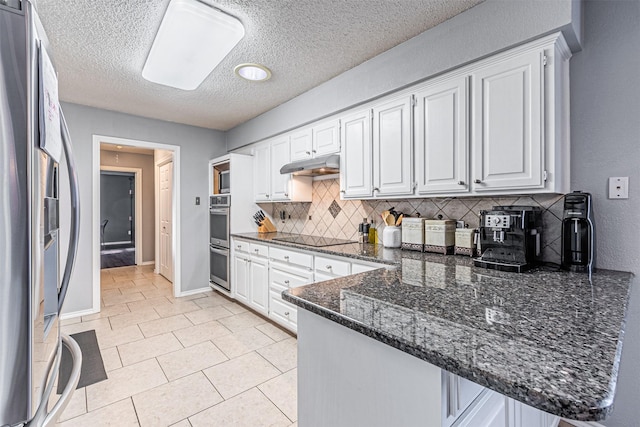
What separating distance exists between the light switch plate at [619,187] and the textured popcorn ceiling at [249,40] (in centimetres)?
129

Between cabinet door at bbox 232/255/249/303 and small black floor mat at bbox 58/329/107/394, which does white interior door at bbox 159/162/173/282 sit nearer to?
cabinet door at bbox 232/255/249/303

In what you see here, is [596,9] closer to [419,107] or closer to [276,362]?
[419,107]

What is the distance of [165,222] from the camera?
5.47m

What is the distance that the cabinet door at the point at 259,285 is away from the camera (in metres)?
3.25

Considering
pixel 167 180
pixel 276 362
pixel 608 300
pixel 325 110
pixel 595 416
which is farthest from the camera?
pixel 167 180

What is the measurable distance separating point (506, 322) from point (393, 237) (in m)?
1.58

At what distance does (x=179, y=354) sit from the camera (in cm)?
257

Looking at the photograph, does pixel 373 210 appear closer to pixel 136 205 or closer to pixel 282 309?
pixel 282 309

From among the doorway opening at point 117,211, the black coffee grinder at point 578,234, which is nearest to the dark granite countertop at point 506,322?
the black coffee grinder at point 578,234

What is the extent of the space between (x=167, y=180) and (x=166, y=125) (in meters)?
1.31

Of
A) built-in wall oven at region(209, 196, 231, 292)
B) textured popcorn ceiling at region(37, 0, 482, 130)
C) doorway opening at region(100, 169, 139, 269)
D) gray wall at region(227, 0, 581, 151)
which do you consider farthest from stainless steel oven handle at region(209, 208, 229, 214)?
doorway opening at region(100, 169, 139, 269)

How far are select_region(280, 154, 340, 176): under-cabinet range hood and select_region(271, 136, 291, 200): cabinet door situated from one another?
196 mm

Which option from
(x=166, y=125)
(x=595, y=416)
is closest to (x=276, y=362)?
(x=595, y=416)

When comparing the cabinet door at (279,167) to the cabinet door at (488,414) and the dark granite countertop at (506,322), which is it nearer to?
the dark granite countertop at (506,322)
